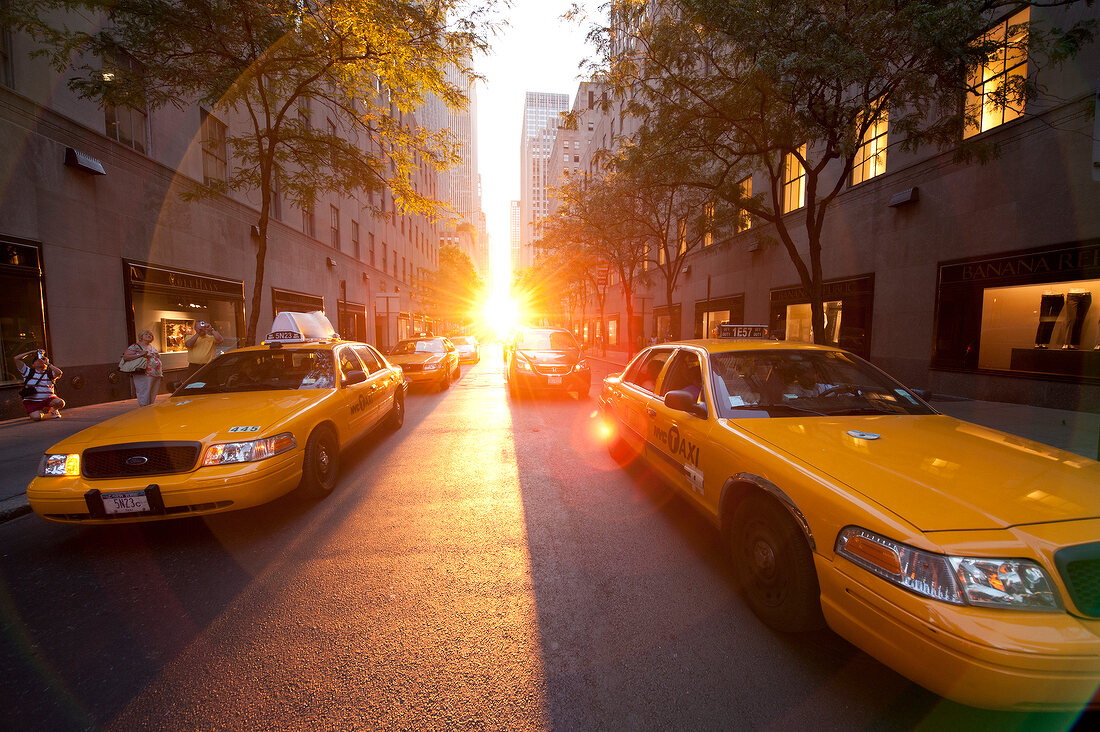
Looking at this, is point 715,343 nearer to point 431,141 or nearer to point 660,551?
point 660,551

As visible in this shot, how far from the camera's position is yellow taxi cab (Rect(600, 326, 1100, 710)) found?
1537 mm

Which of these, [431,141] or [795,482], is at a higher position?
[431,141]

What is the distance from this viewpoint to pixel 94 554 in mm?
3385

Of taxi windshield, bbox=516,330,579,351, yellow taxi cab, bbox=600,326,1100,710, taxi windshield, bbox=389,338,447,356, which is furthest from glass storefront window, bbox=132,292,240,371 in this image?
yellow taxi cab, bbox=600,326,1100,710

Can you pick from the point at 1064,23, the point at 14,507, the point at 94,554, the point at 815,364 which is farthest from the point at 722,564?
the point at 1064,23

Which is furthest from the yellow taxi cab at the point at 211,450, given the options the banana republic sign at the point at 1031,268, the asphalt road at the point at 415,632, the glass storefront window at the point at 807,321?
the glass storefront window at the point at 807,321

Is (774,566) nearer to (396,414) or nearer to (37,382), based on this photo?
(396,414)

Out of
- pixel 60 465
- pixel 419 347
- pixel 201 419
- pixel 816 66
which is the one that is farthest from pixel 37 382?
pixel 816 66

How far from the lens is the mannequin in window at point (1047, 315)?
27.8ft

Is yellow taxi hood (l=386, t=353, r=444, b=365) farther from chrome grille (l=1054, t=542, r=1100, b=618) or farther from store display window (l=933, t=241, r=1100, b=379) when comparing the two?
store display window (l=933, t=241, r=1100, b=379)

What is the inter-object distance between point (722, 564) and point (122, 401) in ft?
41.5

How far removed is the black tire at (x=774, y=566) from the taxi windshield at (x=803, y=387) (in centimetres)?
72

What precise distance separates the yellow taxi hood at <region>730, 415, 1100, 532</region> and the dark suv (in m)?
7.70

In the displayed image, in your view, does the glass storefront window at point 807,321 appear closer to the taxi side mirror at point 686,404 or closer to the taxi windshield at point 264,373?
the taxi side mirror at point 686,404
